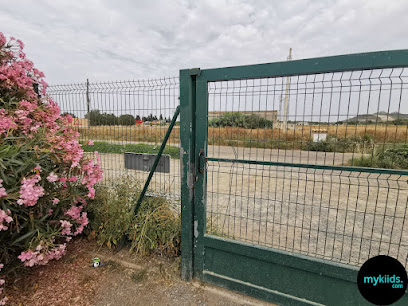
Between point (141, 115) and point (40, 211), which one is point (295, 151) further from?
point (40, 211)

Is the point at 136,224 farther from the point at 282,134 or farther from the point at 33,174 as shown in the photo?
the point at 282,134

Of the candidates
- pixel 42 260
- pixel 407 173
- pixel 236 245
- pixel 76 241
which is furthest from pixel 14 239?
pixel 407 173

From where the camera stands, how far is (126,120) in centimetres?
326

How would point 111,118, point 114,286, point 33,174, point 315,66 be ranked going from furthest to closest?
point 111,118 < point 114,286 < point 33,174 < point 315,66

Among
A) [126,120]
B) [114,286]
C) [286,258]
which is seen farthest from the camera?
[126,120]

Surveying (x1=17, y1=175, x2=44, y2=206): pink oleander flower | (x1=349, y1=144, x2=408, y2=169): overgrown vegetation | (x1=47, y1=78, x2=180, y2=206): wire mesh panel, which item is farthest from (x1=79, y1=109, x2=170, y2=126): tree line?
(x1=349, y1=144, x2=408, y2=169): overgrown vegetation

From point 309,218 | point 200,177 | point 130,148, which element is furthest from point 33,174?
point 309,218

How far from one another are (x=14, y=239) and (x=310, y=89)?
122 inches

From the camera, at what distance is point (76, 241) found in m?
3.09

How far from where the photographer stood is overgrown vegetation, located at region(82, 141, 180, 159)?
283 cm

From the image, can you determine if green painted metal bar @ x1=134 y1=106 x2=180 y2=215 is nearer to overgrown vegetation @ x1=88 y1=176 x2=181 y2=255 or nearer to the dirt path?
overgrown vegetation @ x1=88 y1=176 x2=181 y2=255

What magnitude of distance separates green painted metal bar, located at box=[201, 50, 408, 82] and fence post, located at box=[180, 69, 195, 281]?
8.5 inches

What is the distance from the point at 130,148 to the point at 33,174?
1.31 m

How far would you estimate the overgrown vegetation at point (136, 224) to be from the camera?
107 inches
